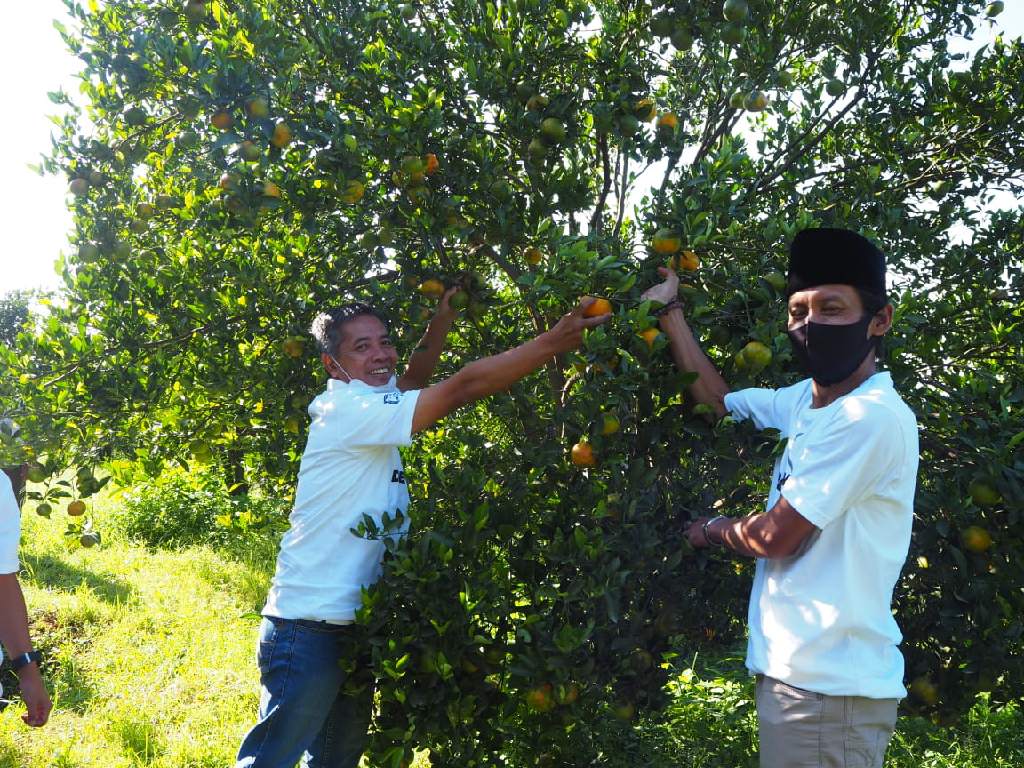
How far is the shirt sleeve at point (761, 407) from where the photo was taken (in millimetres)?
2400

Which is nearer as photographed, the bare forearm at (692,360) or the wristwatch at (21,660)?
the bare forearm at (692,360)

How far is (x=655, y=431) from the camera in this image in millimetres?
2496

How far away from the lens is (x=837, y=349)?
2.21 m

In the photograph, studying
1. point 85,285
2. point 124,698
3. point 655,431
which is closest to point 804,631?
point 655,431

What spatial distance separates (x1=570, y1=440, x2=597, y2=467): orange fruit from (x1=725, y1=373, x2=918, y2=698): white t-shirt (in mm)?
589

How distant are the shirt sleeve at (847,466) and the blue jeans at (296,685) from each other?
55.9 inches

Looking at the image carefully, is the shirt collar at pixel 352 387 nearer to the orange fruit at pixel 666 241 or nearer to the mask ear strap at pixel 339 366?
the mask ear strap at pixel 339 366

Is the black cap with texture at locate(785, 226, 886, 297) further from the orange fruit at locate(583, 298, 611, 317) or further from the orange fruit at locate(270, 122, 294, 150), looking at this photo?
the orange fruit at locate(270, 122, 294, 150)

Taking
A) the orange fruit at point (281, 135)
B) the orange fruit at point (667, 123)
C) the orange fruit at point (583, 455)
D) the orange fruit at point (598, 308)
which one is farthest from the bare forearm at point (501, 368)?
the orange fruit at point (667, 123)

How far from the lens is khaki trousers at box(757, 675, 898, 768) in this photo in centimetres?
201

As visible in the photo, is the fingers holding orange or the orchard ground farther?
the orchard ground

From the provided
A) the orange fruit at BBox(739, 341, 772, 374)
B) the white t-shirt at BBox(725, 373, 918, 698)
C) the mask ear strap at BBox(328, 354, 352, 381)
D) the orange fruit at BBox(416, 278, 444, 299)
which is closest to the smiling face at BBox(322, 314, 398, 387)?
the mask ear strap at BBox(328, 354, 352, 381)

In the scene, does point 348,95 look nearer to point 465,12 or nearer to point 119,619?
point 465,12

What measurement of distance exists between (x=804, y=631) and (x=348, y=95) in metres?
2.45
